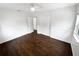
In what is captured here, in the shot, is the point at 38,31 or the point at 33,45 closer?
the point at 38,31

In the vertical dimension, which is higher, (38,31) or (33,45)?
(38,31)

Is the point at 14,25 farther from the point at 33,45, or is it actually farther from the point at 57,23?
the point at 57,23

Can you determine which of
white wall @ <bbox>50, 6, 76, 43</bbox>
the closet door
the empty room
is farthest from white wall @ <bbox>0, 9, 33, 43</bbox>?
white wall @ <bbox>50, 6, 76, 43</bbox>

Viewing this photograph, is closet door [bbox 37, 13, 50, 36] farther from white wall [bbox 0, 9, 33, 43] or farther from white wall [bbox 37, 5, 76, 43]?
white wall [bbox 0, 9, 33, 43]

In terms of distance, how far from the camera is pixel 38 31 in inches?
47.3

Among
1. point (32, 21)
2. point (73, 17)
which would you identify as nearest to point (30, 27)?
point (32, 21)

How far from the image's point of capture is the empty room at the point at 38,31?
1115mm

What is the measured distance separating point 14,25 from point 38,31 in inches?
14.1

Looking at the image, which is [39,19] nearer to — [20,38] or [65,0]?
[20,38]

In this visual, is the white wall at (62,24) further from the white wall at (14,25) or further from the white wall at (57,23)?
the white wall at (14,25)

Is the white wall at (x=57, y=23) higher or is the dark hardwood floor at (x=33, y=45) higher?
the white wall at (x=57, y=23)

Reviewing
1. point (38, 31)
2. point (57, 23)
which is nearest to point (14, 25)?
point (38, 31)

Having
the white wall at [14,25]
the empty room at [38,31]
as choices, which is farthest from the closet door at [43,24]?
the white wall at [14,25]

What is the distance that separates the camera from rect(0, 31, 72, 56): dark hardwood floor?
4.04ft
